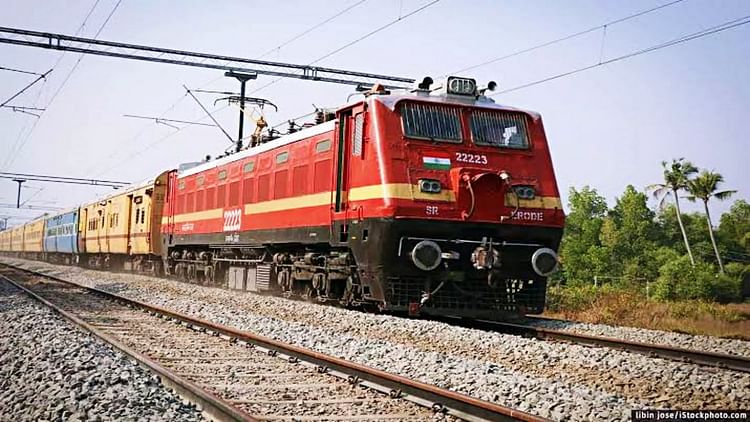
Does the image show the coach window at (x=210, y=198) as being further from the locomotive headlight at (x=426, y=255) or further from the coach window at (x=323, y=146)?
the locomotive headlight at (x=426, y=255)

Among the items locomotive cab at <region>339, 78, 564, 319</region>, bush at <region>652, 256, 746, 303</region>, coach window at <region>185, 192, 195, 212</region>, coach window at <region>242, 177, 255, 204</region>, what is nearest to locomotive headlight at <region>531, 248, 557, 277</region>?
locomotive cab at <region>339, 78, 564, 319</region>

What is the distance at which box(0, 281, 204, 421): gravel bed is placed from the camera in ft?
18.9

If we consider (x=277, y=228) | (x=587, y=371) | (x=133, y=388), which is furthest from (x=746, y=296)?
(x=133, y=388)

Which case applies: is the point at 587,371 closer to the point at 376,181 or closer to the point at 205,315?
the point at 376,181

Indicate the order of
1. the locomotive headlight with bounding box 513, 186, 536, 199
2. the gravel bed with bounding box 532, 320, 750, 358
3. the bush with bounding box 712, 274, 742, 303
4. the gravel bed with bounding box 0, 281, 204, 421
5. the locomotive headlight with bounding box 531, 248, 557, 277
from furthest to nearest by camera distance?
1. the bush with bounding box 712, 274, 742, 303
2. the locomotive headlight with bounding box 513, 186, 536, 199
3. the locomotive headlight with bounding box 531, 248, 557, 277
4. the gravel bed with bounding box 532, 320, 750, 358
5. the gravel bed with bounding box 0, 281, 204, 421

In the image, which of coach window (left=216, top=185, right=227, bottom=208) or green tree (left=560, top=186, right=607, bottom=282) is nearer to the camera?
coach window (left=216, top=185, right=227, bottom=208)

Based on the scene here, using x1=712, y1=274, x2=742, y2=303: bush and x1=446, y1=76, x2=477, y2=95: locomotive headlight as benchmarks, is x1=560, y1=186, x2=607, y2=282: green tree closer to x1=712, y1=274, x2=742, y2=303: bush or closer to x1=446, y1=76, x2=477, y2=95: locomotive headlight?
x1=712, y1=274, x2=742, y2=303: bush

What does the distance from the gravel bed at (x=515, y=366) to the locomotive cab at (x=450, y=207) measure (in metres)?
0.93

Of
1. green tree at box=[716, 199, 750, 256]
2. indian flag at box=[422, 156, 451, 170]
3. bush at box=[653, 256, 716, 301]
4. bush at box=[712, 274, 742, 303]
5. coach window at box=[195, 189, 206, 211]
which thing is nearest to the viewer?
indian flag at box=[422, 156, 451, 170]

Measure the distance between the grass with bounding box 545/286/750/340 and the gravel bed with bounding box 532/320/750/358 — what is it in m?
2.07

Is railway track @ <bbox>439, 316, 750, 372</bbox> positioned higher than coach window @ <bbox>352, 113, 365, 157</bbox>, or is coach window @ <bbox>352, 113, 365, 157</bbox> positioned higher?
coach window @ <bbox>352, 113, 365, 157</bbox>

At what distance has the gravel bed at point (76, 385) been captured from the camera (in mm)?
5754

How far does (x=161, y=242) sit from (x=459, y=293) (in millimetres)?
16486

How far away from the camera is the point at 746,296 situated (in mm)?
53875
